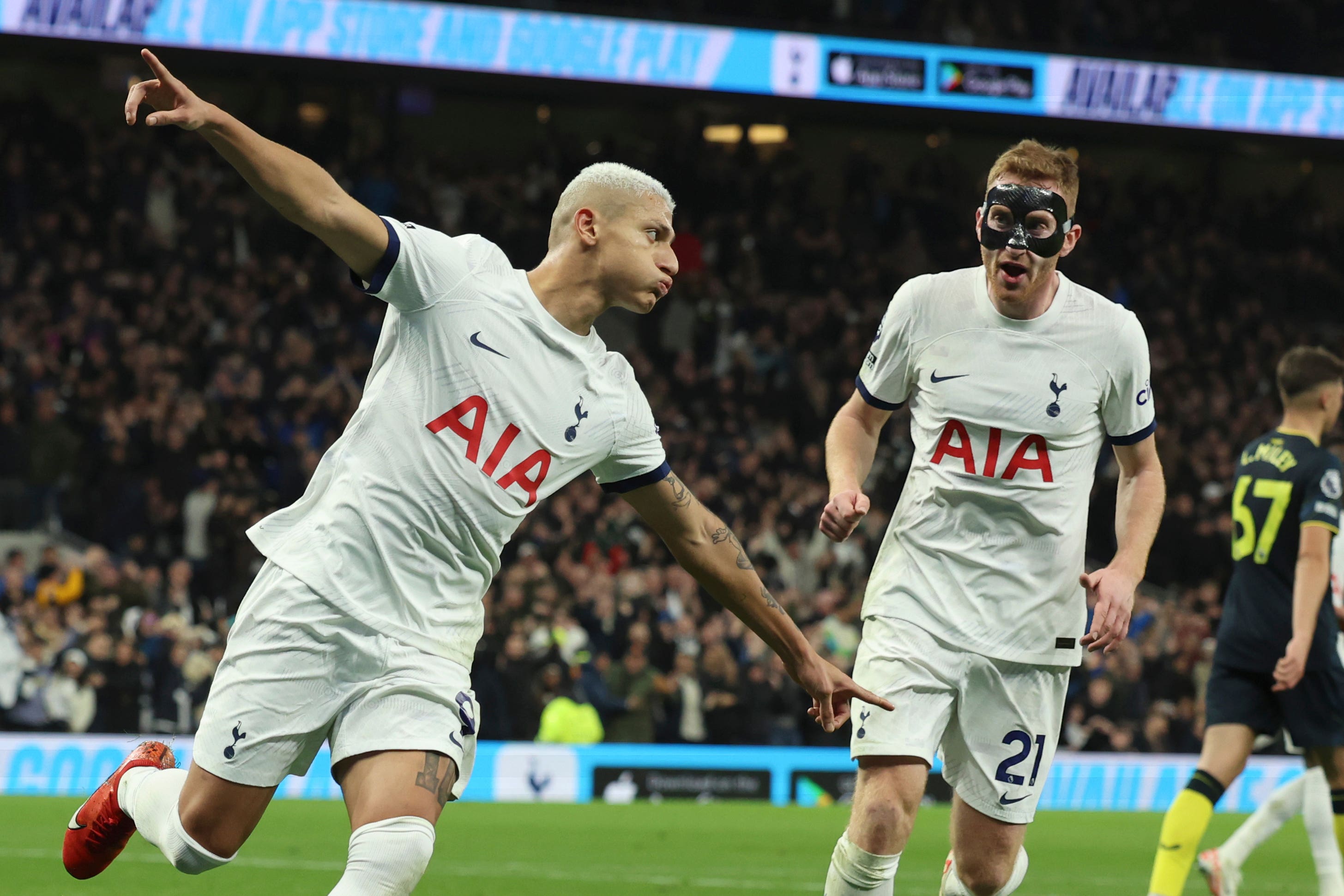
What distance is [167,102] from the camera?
405cm

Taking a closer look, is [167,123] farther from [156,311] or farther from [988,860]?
[156,311]

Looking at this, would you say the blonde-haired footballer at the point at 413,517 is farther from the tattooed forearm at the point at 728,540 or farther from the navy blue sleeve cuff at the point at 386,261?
the tattooed forearm at the point at 728,540

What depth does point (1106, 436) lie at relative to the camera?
5793mm

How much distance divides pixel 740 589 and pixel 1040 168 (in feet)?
5.94

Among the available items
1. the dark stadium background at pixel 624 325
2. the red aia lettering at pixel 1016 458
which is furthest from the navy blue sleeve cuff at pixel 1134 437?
the dark stadium background at pixel 624 325

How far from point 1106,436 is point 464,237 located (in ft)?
7.76

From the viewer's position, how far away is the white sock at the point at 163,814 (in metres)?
4.62

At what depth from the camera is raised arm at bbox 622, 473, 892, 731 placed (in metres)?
4.95

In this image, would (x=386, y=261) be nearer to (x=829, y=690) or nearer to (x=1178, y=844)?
(x=829, y=690)

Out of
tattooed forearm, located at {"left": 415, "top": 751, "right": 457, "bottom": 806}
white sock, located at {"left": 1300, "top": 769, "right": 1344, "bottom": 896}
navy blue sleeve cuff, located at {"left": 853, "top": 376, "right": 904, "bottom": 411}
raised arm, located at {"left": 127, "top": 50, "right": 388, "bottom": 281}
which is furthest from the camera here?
white sock, located at {"left": 1300, "top": 769, "right": 1344, "bottom": 896}

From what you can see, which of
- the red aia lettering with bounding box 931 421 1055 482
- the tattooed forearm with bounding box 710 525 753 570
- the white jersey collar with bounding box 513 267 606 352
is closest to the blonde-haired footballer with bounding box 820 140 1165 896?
the red aia lettering with bounding box 931 421 1055 482

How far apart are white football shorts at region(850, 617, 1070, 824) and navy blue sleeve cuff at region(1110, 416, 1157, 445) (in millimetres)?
789

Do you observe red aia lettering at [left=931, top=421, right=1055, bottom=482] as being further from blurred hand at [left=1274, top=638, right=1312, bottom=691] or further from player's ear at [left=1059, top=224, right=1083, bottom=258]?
blurred hand at [left=1274, top=638, right=1312, bottom=691]

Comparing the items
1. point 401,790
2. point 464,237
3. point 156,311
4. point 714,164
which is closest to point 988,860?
point 401,790
